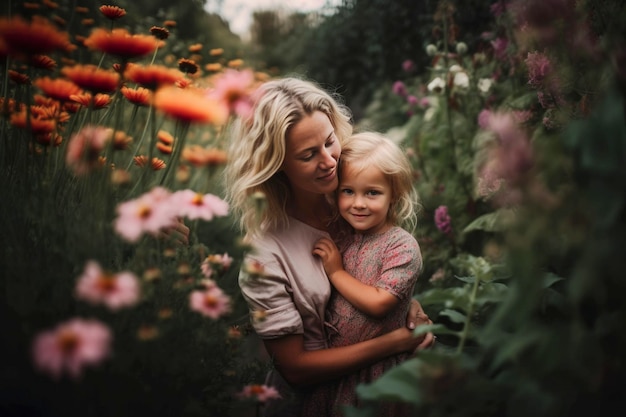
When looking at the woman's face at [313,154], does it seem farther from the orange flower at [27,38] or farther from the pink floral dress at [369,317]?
the orange flower at [27,38]

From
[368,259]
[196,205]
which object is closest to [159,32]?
[196,205]

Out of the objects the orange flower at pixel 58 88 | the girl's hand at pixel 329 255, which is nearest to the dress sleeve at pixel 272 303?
the girl's hand at pixel 329 255

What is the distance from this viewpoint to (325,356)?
1.61 metres

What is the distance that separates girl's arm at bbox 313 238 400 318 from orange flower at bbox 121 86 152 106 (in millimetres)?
719

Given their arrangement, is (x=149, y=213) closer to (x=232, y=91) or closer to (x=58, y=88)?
(x=232, y=91)

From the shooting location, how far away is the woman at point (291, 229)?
5.19ft

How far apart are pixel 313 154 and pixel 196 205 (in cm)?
65

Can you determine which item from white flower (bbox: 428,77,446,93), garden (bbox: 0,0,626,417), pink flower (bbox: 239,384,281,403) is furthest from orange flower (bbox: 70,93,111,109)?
white flower (bbox: 428,77,446,93)

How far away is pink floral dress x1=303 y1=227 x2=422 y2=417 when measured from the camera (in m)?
1.62

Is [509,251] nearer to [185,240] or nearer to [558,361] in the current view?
[558,361]

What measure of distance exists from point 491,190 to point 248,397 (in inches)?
60.6

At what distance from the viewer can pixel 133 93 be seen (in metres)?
1.50

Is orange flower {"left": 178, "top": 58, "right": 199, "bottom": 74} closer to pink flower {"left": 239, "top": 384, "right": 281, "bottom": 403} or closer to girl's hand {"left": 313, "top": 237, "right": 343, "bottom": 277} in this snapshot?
girl's hand {"left": 313, "top": 237, "right": 343, "bottom": 277}

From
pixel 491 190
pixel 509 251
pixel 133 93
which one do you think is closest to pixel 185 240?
pixel 133 93
